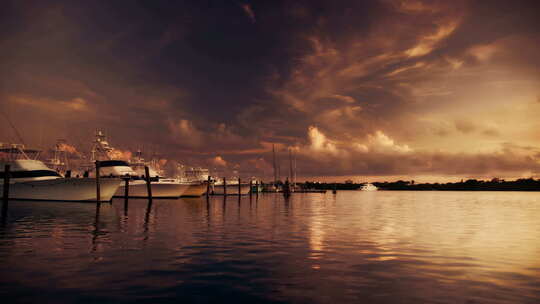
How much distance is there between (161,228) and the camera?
69.4 feet

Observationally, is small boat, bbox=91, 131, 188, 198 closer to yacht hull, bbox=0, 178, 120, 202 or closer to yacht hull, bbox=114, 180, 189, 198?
yacht hull, bbox=114, 180, 189, 198

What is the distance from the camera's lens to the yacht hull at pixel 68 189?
1813 inches

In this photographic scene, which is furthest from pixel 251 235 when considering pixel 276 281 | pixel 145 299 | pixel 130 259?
Answer: pixel 145 299

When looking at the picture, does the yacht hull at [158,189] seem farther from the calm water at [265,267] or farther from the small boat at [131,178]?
the calm water at [265,267]

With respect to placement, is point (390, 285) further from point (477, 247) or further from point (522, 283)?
point (477, 247)

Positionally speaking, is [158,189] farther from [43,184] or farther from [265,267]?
[265,267]

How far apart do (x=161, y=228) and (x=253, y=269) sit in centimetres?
1166

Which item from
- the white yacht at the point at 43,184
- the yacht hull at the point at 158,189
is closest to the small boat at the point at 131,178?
the yacht hull at the point at 158,189

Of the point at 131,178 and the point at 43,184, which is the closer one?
the point at 43,184

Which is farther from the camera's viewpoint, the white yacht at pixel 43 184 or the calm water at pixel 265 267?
the white yacht at pixel 43 184

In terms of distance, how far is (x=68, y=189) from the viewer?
4656 centimetres

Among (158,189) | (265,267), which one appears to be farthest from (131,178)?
(265,267)

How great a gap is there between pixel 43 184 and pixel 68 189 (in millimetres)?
3518

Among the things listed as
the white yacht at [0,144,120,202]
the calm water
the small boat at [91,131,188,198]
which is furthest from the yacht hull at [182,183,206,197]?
the calm water
